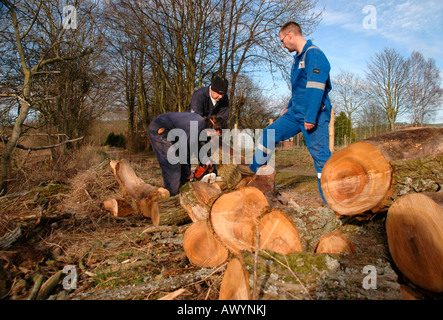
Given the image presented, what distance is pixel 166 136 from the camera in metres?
4.11

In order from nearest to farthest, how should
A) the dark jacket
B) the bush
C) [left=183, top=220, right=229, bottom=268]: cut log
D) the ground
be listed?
1. the ground
2. [left=183, top=220, right=229, bottom=268]: cut log
3. the dark jacket
4. the bush

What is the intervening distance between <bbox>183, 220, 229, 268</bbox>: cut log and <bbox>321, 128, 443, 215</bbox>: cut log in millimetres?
890

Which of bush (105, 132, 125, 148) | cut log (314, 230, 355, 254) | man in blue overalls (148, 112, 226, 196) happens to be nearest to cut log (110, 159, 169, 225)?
man in blue overalls (148, 112, 226, 196)

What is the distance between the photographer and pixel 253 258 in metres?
1.43

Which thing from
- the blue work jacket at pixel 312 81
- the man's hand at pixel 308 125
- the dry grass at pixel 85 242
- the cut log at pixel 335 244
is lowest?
the dry grass at pixel 85 242

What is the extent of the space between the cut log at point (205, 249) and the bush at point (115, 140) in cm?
2120

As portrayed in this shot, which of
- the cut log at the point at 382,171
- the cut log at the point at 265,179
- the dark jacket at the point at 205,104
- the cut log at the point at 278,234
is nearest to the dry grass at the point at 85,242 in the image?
the cut log at the point at 278,234

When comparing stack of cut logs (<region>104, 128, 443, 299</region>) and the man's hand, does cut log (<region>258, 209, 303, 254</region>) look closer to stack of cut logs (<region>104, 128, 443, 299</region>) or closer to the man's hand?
stack of cut logs (<region>104, 128, 443, 299</region>)

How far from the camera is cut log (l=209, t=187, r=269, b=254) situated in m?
1.83

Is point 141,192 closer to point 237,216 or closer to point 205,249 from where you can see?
point 205,249

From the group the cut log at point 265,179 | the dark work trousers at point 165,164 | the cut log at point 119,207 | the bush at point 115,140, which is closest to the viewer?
the cut log at point 119,207

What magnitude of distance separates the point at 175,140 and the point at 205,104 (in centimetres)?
88

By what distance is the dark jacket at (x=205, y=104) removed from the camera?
4.52 m

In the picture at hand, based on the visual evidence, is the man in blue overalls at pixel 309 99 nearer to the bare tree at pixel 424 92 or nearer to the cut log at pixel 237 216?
the cut log at pixel 237 216
